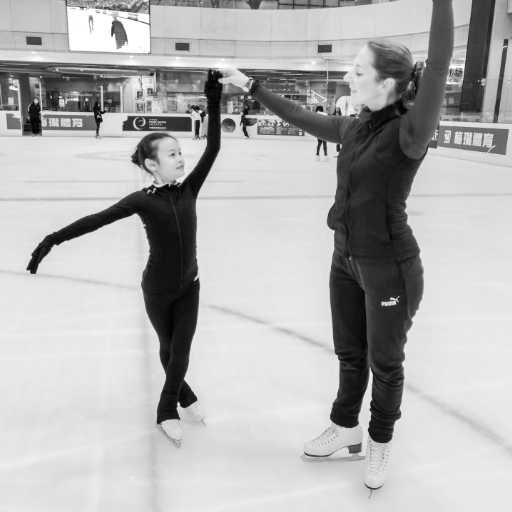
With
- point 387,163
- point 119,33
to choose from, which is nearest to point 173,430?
point 387,163

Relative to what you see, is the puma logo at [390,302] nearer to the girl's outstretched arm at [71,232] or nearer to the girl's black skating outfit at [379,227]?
the girl's black skating outfit at [379,227]

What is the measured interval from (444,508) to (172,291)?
1001mm

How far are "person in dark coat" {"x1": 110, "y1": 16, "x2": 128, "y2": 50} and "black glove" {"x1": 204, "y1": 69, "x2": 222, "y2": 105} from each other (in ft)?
69.4

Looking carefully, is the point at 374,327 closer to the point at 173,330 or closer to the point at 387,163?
the point at 387,163

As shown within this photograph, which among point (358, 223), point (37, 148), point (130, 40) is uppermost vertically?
point (130, 40)

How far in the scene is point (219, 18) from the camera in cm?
2222

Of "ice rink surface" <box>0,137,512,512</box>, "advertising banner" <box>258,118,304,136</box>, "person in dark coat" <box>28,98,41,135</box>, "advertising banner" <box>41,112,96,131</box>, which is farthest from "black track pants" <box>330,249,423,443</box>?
"person in dark coat" <box>28,98,41,135</box>

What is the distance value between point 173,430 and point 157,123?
20.7m

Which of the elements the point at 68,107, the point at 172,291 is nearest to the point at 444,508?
the point at 172,291

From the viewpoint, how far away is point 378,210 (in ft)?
4.45

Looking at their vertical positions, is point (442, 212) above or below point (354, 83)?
below

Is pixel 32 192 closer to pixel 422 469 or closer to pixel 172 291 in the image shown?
pixel 172 291

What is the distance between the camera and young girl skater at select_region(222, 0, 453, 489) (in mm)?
1237

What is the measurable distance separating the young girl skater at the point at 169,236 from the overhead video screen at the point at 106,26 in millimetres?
21200
